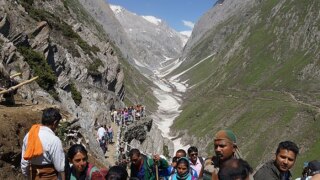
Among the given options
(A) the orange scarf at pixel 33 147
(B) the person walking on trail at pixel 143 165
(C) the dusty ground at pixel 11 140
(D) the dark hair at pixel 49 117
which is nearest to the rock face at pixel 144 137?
(C) the dusty ground at pixel 11 140

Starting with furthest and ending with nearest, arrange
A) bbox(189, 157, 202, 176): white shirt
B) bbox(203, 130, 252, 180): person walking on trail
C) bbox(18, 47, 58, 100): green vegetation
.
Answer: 1. bbox(18, 47, 58, 100): green vegetation
2. bbox(189, 157, 202, 176): white shirt
3. bbox(203, 130, 252, 180): person walking on trail

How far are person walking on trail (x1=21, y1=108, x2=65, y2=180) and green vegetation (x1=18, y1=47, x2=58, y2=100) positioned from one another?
2234 cm

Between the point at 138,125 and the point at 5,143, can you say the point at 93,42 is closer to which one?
the point at 138,125

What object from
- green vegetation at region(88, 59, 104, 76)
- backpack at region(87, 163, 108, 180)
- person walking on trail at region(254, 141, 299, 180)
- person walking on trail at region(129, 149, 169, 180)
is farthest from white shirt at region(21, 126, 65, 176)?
green vegetation at region(88, 59, 104, 76)

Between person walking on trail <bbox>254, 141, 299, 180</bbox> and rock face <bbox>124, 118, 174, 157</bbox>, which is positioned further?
rock face <bbox>124, 118, 174, 157</bbox>

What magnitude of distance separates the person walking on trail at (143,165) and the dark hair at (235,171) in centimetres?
421

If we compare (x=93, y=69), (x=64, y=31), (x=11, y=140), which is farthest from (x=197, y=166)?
(x=64, y=31)

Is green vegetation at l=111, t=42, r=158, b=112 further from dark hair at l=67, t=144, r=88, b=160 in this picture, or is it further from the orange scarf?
the orange scarf

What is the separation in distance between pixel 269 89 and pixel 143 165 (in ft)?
353

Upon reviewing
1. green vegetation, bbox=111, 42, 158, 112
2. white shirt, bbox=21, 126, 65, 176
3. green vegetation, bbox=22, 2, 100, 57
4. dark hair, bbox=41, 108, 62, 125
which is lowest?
white shirt, bbox=21, 126, 65, 176

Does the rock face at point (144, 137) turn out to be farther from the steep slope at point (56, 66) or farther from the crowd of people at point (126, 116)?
the steep slope at point (56, 66)

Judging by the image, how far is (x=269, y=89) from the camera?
113375 mm

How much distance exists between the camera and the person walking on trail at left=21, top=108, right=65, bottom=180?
7.12 metres

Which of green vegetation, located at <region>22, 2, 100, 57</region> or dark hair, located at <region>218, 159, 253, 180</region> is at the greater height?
green vegetation, located at <region>22, 2, 100, 57</region>
